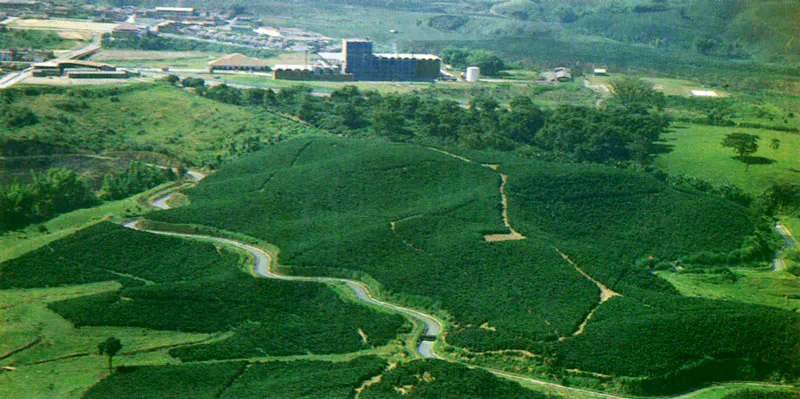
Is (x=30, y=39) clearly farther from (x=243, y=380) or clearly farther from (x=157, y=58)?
(x=243, y=380)

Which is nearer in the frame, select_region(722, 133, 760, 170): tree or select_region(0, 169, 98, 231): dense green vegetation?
select_region(0, 169, 98, 231): dense green vegetation

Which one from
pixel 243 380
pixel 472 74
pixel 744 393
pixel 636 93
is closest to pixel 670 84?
pixel 636 93

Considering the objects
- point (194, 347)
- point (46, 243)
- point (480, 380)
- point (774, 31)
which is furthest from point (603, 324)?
point (774, 31)

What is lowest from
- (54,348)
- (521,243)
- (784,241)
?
(54,348)

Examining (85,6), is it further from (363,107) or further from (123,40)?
(363,107)

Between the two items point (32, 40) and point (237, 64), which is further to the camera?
point (237, 64)

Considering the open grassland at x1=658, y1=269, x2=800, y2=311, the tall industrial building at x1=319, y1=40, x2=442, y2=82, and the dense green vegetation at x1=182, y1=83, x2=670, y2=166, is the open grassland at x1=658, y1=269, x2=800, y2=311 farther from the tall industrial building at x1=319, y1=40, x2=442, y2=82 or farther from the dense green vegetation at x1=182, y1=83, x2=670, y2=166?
the tall industrial building at x1=319, y1=40, x2=442, y2=82

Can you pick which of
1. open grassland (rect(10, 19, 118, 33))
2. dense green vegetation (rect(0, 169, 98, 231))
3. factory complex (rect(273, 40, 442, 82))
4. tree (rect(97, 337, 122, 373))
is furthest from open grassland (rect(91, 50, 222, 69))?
tree (rect(97, 337, 122, 373))
